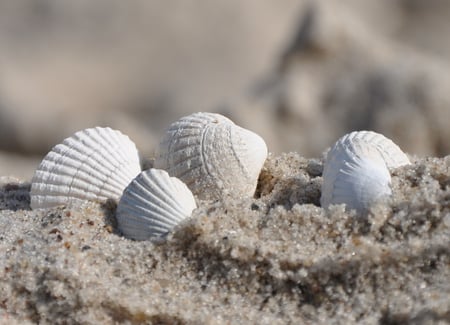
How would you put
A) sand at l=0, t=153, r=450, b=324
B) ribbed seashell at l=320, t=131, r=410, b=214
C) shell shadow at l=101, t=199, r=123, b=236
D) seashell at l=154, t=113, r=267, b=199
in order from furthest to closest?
seashell at l=154, t=113, r=267, b=199 < shell shadow at l=101, t=199, r=123, b=236 < ribbed seashell at l=320, t=131, r=410, b=214 < sand at l=0, t=153, r=450, b=324

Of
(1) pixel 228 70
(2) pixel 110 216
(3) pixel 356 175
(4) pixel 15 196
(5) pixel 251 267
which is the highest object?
(1) pixel 228 70

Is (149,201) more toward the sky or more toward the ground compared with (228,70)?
more toward the ground

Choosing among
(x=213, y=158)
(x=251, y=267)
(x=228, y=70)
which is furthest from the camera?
(x=228, y=70)

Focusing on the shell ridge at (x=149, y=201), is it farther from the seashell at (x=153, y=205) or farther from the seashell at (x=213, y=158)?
the seashell at (x=213, y=158)

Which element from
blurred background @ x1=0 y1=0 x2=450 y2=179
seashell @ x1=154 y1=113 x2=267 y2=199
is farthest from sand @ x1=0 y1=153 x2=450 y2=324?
blurred background @ x1=0 y1=0 x2=450 y2=179

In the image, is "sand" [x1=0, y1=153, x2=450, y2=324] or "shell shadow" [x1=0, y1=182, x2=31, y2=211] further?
"shell shadow" [x1=0, y1=182, x2=31, y2=211]

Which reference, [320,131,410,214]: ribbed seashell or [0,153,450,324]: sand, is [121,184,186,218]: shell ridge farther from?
[320,131,410,214]: ribbed seashell

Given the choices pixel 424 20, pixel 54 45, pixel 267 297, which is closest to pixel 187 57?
pixel 54 45

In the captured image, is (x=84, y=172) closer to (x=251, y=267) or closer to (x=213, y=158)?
(x=213, y=158)

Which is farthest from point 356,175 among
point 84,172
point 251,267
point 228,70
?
point 228,70
